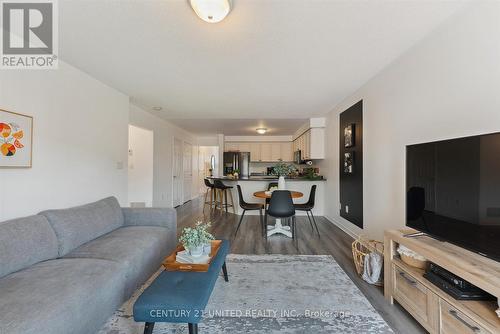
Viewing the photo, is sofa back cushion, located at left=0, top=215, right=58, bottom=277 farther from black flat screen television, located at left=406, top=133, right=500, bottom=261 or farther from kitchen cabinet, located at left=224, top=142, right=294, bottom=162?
kitchen cabinet, located at left=224, top=142, right=294, bottom=162

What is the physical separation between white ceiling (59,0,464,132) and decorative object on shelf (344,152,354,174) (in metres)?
1.09

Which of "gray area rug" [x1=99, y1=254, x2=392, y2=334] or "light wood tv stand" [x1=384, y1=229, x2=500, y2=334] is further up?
"light wood tv stand" [x1=384, y1=229, x2=500, y2=334]

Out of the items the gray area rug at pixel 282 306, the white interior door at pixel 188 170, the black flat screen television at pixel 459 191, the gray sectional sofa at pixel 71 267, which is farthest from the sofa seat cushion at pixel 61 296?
the white interior door at pixel 188 170

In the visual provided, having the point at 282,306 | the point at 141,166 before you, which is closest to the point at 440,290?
the point at 282,306

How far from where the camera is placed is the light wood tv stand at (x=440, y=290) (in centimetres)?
115

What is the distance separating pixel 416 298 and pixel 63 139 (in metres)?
3.77

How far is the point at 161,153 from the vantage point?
216 inches

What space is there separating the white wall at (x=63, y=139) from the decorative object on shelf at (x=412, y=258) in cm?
346

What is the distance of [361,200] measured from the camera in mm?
3303

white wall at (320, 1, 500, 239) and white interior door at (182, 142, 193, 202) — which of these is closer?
white wall at (320, 1, 500, 239)

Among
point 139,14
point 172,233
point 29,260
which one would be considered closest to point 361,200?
point 172,233

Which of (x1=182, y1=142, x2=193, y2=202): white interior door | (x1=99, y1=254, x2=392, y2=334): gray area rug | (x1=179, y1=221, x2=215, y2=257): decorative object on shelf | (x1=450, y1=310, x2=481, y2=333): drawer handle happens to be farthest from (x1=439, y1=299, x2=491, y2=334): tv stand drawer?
(x1=182, y1=142, x2=193, y2=202): white interior door

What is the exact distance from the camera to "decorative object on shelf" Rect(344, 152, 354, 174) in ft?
12.0

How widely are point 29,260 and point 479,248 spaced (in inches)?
121
